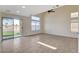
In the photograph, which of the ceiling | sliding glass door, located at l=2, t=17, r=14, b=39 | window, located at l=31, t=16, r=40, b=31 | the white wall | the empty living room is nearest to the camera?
the ceiling

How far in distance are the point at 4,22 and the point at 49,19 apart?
5.97 meters

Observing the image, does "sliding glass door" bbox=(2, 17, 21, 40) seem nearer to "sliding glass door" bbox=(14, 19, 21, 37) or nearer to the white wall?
"sliding glass door" bbox=(14, 19, 21, 37)

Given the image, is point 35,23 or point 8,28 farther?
point 35,23

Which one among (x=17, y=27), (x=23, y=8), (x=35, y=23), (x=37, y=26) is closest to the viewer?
(x=23, y=8)

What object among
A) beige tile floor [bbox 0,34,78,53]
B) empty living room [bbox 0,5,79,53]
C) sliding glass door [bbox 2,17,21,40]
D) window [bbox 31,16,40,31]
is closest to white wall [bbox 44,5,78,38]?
empty living room [bbox 0,5,79,53]

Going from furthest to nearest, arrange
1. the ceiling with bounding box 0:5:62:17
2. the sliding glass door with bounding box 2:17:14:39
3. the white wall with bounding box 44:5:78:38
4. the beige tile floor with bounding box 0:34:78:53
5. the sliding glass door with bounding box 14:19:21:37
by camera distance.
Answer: the white wall with bounding box 44:5:78:38
the sliding glass door with bounding box 14:19:21:37
the sliding glass door with bounding box 2:17:14:39
the beige tile floor with bounding box 0:34:78:53
the ceiling with bounding box 0:5:62:17

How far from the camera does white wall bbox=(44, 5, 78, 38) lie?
32.0 ft

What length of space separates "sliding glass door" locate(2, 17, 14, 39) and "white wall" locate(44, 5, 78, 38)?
4471 millimetres

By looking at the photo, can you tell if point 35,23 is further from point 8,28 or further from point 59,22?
point 8,28

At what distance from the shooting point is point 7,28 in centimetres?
854

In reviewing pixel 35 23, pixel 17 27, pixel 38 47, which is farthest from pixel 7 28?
pixel 35 23

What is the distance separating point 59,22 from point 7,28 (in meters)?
5.61

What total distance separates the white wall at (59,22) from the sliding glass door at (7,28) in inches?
176
